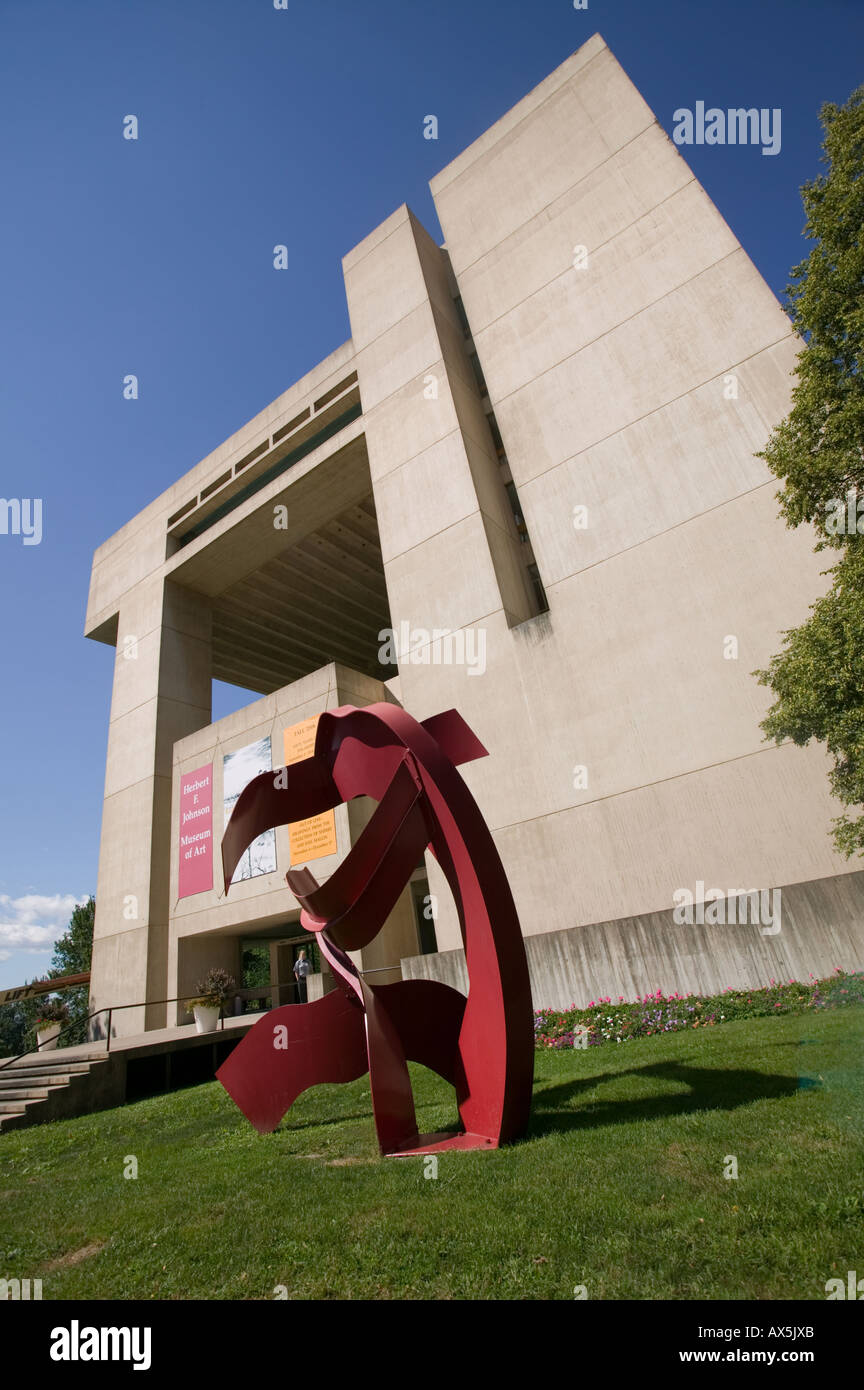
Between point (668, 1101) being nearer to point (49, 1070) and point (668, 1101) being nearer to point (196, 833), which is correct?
point (49, 1070)

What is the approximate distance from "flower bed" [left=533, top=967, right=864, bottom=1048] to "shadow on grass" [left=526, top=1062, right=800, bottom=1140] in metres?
3.50

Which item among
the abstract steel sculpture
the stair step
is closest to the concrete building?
the stair step

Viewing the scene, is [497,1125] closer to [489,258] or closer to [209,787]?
[209,787]

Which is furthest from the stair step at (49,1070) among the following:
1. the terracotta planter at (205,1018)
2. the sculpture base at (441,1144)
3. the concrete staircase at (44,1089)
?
the sculpture base at (441,1144)

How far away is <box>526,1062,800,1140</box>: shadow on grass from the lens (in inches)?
232

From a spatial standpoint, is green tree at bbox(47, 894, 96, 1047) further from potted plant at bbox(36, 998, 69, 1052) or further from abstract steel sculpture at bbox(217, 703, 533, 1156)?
abstract steel sculpture at bbox(217, 703, 533, 1156)

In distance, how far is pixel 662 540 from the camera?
16328mm

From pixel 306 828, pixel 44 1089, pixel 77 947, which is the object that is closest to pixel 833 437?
pixel 44 1089

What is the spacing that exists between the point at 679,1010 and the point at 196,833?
1807 centimetres

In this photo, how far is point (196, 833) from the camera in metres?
24.4

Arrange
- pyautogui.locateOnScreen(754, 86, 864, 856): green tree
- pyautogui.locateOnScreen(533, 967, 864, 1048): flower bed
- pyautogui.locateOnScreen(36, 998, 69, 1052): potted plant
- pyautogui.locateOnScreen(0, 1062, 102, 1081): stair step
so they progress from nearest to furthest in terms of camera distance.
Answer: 1. pyautogui.locateOnScreen(754, 86, 864, 856): green tree
2. pyautogui.locateOnScreen(533, 967, 864, 1048): flower bed
3. pyautogui.locateOnScreen(0, 1062, 102, 1081): stair step
4. pyautogui.locateOnScreen(36, 998, 69, 1052): potted plant

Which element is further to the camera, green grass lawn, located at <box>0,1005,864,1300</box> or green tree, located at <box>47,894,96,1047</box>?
green tree, located at <box>47,894,96,1047</box>

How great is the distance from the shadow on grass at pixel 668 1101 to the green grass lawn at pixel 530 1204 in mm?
38
